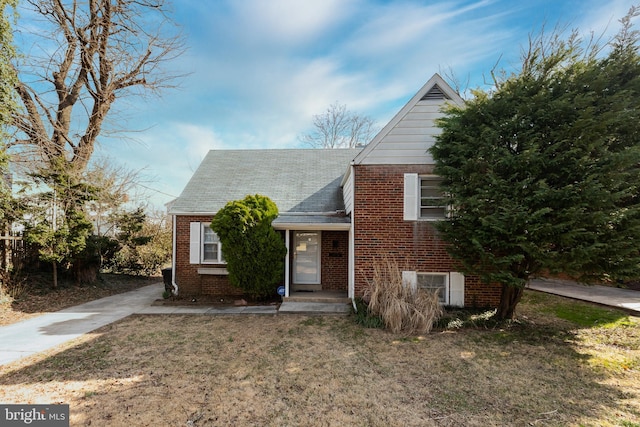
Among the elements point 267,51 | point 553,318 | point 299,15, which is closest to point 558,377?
point 553,318

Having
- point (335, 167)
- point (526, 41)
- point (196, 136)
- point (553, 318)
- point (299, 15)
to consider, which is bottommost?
point (553, 318)

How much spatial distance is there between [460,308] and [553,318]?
2.51 meters

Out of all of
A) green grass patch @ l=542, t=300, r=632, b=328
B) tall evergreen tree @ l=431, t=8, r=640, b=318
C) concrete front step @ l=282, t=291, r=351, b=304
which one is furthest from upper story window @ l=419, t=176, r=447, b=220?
green grass patch @ l=542, t=300, r=632, b=328

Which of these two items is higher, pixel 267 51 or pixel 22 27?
pixel 267 51

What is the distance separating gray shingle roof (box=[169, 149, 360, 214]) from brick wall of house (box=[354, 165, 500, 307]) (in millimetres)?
1970

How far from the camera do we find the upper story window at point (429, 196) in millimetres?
7891

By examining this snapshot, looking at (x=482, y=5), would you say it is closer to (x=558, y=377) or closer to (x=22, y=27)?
(x=558, y=377)

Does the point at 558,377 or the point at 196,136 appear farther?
the point at 196,136

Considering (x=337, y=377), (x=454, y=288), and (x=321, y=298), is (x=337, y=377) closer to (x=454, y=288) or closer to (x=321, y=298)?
(x=321, y=298)

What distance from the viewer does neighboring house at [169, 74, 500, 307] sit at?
25.6ft

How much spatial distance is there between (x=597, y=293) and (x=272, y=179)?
12749 millimetres

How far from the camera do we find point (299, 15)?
8.44m

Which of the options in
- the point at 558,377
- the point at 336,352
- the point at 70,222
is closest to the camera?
the point at 558,377

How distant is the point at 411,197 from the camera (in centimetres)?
784
